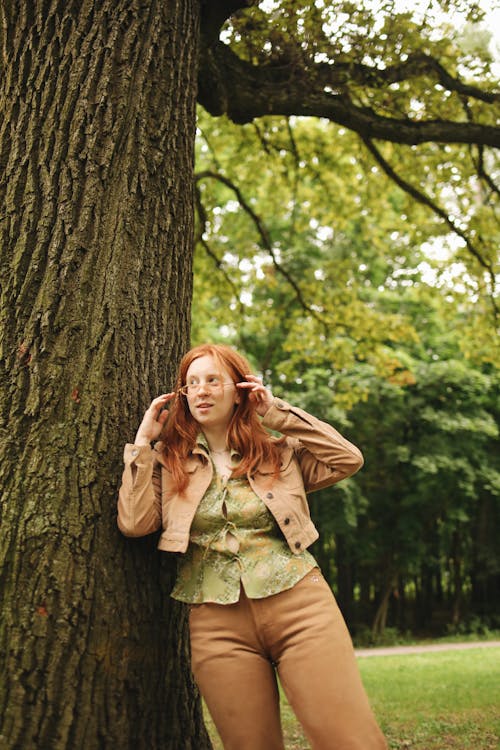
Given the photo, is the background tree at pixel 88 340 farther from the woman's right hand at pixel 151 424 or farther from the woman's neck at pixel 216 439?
the woman's neck at pixel 216 439

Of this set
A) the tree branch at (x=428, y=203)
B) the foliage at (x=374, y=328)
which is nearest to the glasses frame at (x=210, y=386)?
the tree branch at (x=428, y=203)

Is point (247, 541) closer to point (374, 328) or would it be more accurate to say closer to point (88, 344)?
point (88, 344)

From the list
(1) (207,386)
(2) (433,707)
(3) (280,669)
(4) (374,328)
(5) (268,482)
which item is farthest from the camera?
(4) (374,328)

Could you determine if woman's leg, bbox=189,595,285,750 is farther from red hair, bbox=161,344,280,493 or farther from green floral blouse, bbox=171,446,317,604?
red hair, bbox=161,344,280,493

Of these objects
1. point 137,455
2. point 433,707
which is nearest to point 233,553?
point 137,455

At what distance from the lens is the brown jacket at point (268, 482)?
2.97m

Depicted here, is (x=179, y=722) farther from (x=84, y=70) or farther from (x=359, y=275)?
(x=359, y=275)

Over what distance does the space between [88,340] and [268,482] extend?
41.0 inches

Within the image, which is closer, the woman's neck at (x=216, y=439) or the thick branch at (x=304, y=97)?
the woman's neck at (x=216, y=439)

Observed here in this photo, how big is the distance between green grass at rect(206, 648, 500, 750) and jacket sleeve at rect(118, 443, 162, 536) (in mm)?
3219

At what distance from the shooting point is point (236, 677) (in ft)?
9.11

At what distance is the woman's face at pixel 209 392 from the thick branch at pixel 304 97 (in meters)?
3.00

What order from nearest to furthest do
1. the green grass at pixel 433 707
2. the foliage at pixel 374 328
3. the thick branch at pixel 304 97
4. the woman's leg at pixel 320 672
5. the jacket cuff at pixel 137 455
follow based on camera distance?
the woman's leg at pixel 320 672
the jacket cuff at pixel 137 455
the green grass at pixel 433 707
the thick branch at pixel 304 97
the foliage at pixel 374 328

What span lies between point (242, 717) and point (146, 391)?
4.87 ft
